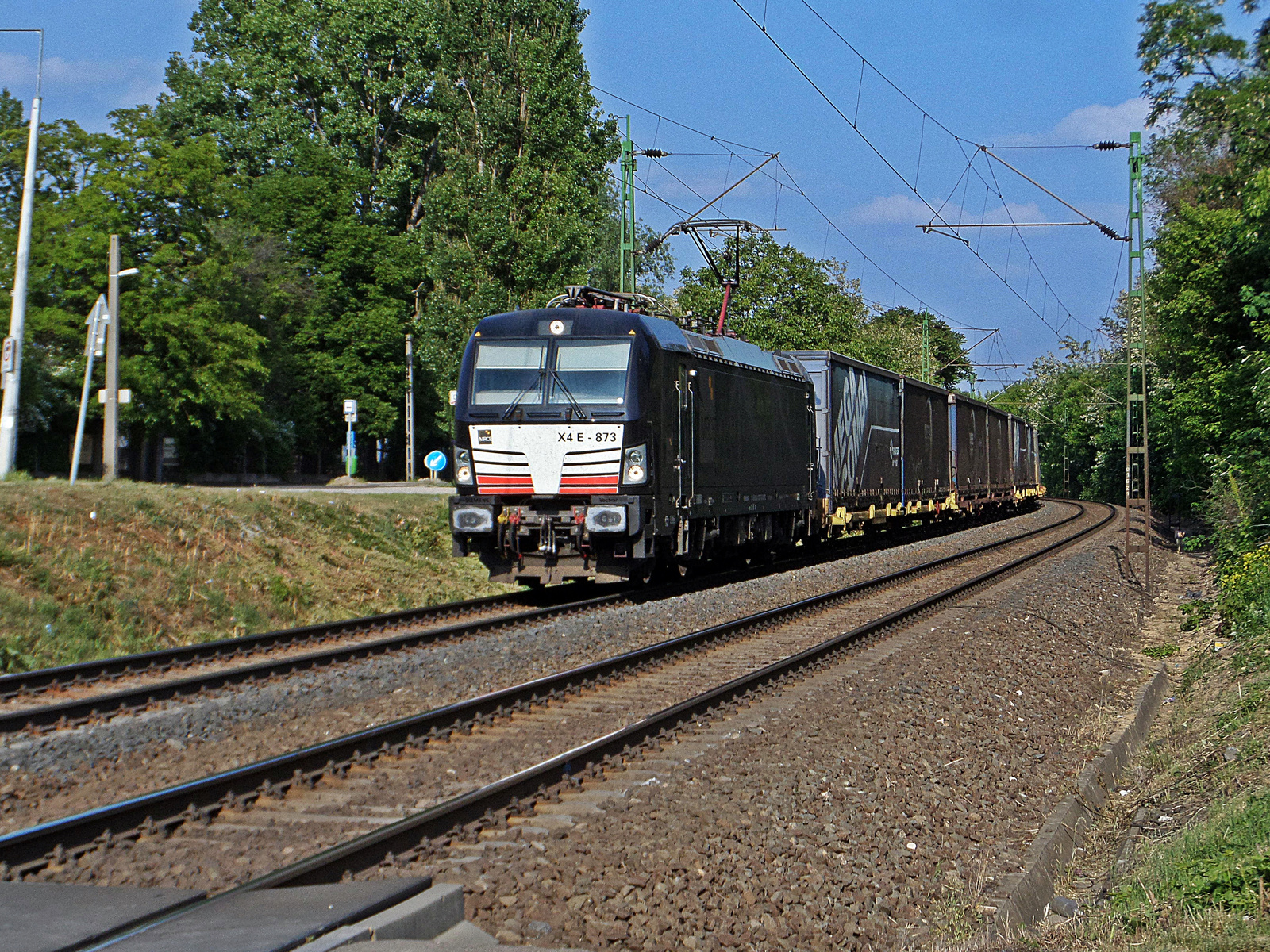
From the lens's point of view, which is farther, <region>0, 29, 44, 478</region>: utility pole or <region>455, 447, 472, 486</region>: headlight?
<region>0, 29, 44, 478</region>: utility pole

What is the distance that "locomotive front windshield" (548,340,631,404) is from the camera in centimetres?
1519

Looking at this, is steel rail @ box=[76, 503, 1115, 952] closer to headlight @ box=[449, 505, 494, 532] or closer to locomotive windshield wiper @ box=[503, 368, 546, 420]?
A: headlight @ box=[449, 505, 494, 532]

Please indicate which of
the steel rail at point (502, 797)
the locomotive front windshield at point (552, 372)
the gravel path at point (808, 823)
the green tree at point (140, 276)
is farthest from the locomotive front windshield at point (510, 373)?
the green tree at point (140, 276)

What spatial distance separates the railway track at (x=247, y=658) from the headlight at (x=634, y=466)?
5.73ft

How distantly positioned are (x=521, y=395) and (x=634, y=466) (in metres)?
1.76

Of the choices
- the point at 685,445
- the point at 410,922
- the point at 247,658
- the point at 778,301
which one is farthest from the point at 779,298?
the point at 410,922

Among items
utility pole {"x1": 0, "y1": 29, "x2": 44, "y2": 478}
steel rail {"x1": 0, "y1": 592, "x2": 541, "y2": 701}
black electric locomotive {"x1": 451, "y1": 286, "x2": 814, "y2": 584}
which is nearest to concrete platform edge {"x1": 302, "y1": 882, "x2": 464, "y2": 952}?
steel rail {"x1": 0, "y1": 592, "x2": 541, "y2": 701}

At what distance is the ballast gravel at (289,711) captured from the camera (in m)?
7.21

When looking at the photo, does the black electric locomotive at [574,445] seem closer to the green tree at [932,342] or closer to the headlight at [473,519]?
the headlight at [473,519]

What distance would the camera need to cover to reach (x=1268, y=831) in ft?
18.7

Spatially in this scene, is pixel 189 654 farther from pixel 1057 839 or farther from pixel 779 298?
pixel 779 298

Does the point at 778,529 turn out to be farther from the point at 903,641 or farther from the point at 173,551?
the point at 173,551

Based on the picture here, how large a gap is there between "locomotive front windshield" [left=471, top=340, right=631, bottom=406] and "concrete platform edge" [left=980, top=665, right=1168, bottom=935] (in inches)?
296

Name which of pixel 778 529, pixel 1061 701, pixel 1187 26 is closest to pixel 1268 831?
pixel 1061 701
